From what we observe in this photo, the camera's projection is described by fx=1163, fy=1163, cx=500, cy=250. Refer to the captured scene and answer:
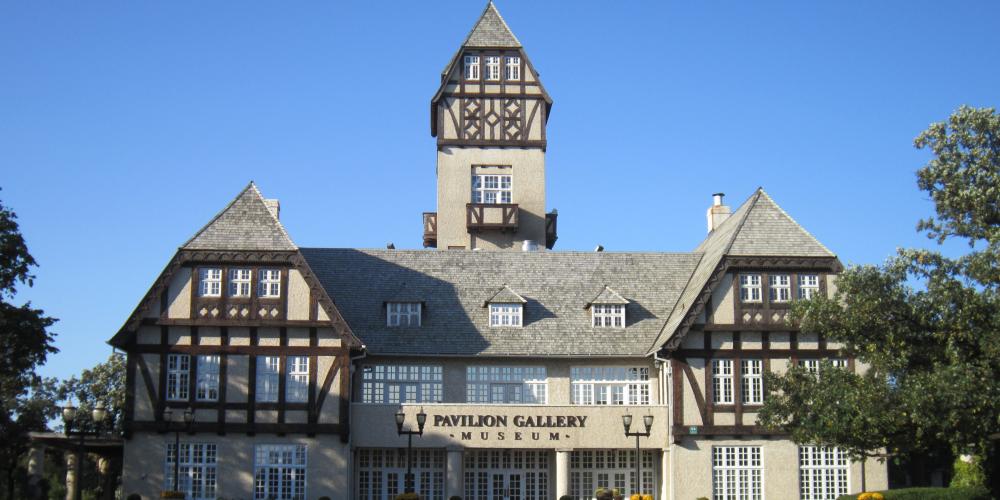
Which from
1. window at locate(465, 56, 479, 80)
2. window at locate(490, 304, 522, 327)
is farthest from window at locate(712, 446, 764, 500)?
window at locate(465, 56, 479, 80)

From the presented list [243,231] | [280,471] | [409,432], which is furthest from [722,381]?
[243,231]

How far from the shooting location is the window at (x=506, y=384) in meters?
42.2

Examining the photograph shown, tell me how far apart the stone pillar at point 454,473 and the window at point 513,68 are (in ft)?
66.1

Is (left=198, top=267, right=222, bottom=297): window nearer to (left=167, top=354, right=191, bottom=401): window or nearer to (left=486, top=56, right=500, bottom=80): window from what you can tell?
(left=167, top=354, right=191, bottom=401): window

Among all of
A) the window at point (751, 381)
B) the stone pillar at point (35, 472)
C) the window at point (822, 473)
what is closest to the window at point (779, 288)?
the window at point (751, 381)

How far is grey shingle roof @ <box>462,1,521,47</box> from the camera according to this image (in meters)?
53.7

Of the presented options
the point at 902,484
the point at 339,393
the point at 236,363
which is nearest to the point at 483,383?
the point at 339,393

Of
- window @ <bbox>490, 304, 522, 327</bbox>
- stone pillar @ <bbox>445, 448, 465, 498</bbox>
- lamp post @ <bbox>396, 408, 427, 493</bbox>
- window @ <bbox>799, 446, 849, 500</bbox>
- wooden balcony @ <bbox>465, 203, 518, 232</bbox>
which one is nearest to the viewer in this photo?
lamp post @ <bbox>396, 408, 427, 493</bbox>

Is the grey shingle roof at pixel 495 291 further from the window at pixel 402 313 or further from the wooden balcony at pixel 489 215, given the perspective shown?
the wooden balcony at pixel 489 215

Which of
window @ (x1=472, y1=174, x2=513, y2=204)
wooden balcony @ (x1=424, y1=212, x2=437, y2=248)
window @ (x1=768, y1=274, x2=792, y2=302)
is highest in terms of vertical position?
window @ (x1=472, y1=174, x2=513, y2=204)

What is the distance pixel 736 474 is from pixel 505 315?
10.1 m

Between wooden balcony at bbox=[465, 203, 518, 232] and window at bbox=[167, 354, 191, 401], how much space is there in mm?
16731

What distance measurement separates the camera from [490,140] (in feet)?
176

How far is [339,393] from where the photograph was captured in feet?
131
